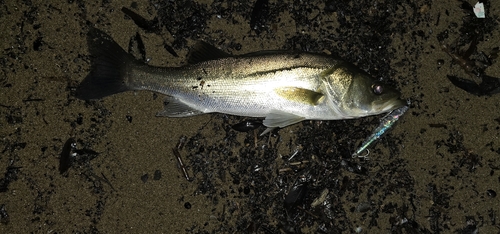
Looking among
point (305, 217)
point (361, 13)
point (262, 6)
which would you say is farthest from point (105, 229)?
point (361, 13)

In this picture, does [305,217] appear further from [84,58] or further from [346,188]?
[84,58]

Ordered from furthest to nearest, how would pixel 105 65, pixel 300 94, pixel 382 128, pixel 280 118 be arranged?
pixel 382 128 < pixel 105 65 < pixel 280 118 < pixel 300 94

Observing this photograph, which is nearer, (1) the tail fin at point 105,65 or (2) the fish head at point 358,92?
(2) the fish head at point 358,92

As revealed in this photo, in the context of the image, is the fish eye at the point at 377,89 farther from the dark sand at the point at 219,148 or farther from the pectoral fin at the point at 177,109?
the pectoral fin at the point at 177,109

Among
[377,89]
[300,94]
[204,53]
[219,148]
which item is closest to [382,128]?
[377,89]

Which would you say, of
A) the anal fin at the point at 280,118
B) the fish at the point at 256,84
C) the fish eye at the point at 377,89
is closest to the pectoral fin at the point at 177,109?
the fish at the point at 256,84

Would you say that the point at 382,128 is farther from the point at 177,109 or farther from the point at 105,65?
the point at 105,65
